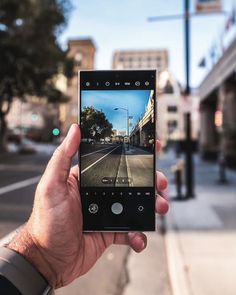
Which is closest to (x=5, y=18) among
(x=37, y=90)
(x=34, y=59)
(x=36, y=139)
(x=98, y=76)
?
(x=34, y=59)

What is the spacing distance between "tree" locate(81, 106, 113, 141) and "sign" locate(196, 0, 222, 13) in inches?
509

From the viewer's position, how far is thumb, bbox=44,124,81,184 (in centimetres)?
193

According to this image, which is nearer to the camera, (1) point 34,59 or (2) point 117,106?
(2) point 117,106

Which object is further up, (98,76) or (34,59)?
(34,59)

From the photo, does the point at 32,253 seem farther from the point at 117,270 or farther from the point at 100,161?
the point at 117,270

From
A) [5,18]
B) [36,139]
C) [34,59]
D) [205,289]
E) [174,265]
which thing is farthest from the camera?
[36,139]

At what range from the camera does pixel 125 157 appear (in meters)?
2.00

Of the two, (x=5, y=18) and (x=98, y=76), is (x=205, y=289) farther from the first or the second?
(x=5, y=18)

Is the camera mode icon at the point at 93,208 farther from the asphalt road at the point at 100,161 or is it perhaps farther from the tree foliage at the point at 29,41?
the tree foliage at the point at 29,41

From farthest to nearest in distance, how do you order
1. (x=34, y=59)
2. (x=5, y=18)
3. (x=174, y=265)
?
(x=34, y=59)
(x=5, y=18)
(x=174, y=265)

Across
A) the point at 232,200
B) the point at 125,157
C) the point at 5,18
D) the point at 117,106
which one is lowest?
the point at 232,200

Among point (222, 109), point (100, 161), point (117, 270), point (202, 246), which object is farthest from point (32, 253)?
point (222, 109)

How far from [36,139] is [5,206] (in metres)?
56.8

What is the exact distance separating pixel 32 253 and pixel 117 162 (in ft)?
1.46
